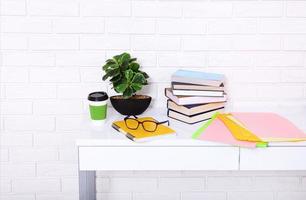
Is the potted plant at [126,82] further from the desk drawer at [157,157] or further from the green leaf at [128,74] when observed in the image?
the desk drawer at [157,157]

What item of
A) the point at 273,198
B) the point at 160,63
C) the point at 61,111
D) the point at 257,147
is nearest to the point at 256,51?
the point at 160,63

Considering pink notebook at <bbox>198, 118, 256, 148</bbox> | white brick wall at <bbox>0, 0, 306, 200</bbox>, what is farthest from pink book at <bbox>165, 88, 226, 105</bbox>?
white brick wall at <bbox>0, 0, 306, 200</bbox>

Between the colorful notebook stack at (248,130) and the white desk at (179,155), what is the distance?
0.03 metres

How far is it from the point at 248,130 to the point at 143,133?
37cm

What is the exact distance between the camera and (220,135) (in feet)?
5.08

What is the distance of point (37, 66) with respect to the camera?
6.32 ft

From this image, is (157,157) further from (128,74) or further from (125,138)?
(128,74)

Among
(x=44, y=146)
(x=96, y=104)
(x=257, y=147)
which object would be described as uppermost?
(x=96, y=104)

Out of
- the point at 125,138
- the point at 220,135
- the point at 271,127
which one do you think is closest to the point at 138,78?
the point at 125,138

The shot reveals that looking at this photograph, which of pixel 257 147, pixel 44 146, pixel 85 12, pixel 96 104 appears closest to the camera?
pixel 257 147

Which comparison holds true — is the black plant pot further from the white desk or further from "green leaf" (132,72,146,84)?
the white desk

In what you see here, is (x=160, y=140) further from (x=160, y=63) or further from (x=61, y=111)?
(x=61, y=111)

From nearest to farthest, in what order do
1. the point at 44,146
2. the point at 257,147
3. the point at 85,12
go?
the point at 257,147 → the point at 85,12 → the point at 44,146

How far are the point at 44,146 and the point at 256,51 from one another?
3.45ft
